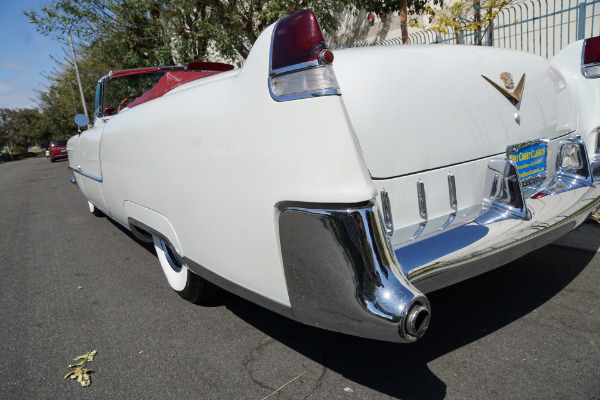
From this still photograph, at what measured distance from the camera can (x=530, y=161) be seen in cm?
243

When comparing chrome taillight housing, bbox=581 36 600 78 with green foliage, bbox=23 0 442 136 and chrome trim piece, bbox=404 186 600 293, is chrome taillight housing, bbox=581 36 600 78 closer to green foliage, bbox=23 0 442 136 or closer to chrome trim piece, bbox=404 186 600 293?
chrome trim piece, bbox=404 186 600 293

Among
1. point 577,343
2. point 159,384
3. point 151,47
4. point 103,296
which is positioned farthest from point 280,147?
point 151,47

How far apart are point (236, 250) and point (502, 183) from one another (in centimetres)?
131

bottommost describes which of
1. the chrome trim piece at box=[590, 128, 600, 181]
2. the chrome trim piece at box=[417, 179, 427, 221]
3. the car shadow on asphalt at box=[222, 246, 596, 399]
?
the car shadow on asphalt at box=[222, 246, 596, 399]

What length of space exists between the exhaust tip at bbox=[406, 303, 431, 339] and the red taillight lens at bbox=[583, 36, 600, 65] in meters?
2.33

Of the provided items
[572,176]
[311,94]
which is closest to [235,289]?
[311,94]

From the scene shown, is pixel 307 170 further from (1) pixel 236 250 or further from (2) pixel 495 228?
(2) pixel 495 228

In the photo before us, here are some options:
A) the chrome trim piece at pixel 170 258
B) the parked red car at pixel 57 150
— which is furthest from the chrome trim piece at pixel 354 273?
the parked red car at pixel 57 150

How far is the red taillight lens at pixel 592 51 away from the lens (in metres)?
2.88

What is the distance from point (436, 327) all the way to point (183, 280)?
1.59 m

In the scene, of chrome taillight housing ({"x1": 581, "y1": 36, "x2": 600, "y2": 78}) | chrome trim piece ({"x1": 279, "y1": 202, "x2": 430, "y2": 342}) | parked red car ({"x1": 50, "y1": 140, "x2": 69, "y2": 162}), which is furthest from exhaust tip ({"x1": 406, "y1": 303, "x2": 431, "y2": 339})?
parked red car ({"x1": 50, "y1": 140, "x2": 69, "y2": 162})

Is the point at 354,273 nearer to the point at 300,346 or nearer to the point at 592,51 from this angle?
the point at 300,346

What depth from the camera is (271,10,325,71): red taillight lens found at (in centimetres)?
162

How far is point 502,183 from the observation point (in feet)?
7.22
